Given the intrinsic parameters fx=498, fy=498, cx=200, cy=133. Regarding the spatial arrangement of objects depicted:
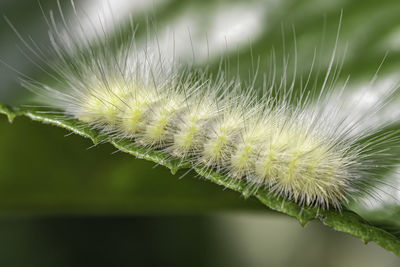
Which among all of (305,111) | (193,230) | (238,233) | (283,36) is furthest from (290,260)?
(283,36)

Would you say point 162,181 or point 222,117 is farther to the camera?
point 222,117

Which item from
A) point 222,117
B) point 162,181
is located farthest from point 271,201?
point 222,117

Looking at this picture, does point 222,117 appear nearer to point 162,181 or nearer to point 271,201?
point 162,181

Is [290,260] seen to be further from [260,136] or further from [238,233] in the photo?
[260,136]

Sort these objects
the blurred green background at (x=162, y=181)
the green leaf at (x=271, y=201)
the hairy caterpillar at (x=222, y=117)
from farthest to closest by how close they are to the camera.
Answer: the hairy caterpillar at (x=222, y=117) → the blurred green background at (x=162, y=181) → the green leaf at (x=271, y=201)

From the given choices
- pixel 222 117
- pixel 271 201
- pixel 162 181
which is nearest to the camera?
pixel 271 201

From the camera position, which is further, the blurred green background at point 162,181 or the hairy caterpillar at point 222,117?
the hairy caterpillar at point 222,117
